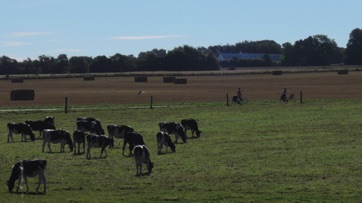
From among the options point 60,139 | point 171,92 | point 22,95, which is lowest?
point 171,92

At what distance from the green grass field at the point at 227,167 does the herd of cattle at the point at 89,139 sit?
52cm

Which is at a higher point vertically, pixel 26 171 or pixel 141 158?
pixel 26 171

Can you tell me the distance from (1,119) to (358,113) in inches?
1016

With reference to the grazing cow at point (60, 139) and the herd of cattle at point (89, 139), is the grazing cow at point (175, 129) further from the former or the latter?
the grazing cow at point (60, 139)

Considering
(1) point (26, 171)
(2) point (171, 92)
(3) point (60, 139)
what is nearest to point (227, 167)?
(1) point (26, 171)

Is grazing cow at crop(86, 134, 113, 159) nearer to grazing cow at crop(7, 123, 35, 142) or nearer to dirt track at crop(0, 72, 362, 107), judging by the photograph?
grazing cow at crop(7, 123, 35, 142)

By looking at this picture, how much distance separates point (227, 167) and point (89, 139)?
7.76 metres

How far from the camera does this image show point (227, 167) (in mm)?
29031

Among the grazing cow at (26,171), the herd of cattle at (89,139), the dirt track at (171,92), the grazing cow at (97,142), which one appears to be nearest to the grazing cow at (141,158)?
the herd of cattle at (89,139)

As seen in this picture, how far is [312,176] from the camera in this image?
26.4 m

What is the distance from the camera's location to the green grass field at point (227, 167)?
2322 cm

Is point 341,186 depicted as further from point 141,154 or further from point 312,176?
point 141,154

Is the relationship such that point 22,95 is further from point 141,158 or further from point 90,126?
point 141,158

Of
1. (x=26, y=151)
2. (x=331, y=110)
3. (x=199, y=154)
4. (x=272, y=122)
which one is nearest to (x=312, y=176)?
(x=199, y=154)
